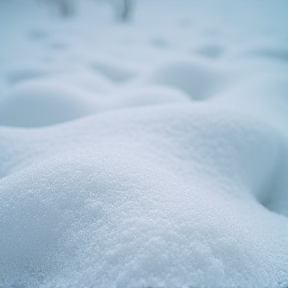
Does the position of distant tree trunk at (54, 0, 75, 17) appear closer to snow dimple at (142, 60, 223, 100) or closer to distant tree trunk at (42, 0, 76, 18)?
distant tree trunk at (42, 0, 76, 18)

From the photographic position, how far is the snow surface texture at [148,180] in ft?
1.26

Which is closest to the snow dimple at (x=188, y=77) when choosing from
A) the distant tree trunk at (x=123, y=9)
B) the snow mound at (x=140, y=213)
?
the snow mound at (x=140, y=213)

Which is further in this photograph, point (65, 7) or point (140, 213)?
point (65, 7)

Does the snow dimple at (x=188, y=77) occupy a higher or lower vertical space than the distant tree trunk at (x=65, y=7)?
lower

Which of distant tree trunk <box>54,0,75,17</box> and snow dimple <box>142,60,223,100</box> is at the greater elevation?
distant tree trunk <box>54,0,75,17</box>

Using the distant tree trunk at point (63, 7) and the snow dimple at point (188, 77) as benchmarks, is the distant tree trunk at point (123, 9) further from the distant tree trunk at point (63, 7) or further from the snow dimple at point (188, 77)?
the snow dimple at point (188, 77)

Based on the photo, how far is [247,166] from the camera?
2.44 feet

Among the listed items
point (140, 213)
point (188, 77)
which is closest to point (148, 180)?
point (140, 213)

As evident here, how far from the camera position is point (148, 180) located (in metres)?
0.51

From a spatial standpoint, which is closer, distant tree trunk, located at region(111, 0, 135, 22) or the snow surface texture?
the snow surface texture

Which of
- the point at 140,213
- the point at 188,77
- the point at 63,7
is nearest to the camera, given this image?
the point at 140,213

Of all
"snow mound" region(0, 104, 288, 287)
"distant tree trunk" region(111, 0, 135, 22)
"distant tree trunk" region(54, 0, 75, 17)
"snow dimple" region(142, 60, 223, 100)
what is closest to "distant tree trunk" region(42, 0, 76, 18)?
"distant tree trunk" region(54, 0, 75, 17)

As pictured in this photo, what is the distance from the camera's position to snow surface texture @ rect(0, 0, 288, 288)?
384mm

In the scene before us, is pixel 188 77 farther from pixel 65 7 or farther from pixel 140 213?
pixel 65 7
